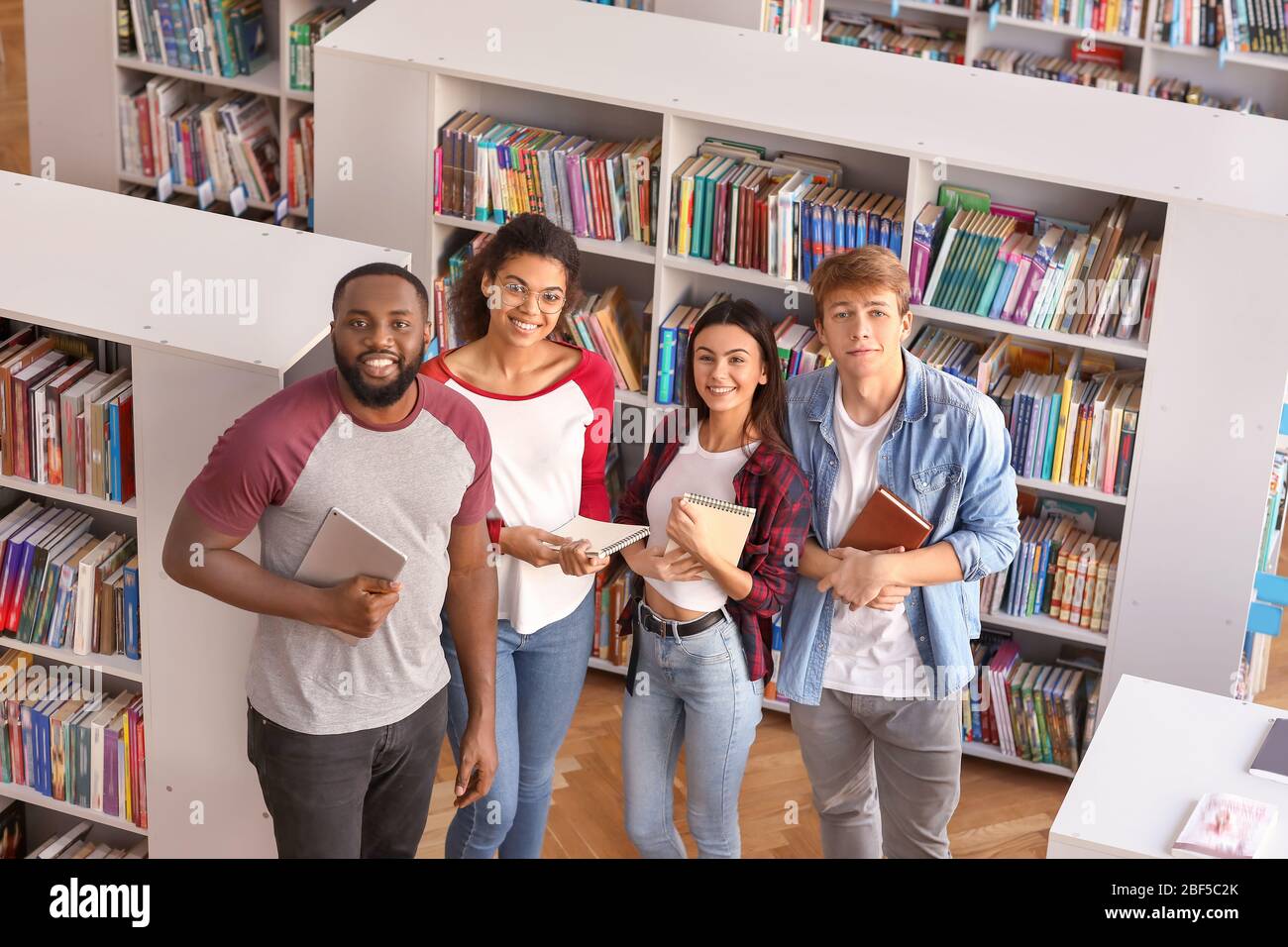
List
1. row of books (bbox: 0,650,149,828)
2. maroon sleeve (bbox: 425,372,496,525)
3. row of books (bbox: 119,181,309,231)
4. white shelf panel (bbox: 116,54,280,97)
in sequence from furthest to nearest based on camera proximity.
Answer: row of books (bbox: 119,181,309,231)
white shelf panel (bbox: 116,54,280,97)
row of books (bbox: 0,650,149,828)
maroon sleeve (bbox: 425,372,496,525)

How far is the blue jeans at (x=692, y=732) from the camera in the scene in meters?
3.26

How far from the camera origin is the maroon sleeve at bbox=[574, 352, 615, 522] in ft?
10.9

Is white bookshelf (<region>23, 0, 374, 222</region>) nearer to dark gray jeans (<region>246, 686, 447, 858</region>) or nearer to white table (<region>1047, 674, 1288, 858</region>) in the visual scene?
dark gray jeans (<region>246, 686, 447, 858</region>)

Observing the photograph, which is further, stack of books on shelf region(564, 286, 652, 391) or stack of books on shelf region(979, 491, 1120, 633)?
stack of books on shelf region(564, 286, 652, 391)

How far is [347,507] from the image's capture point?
2777 mm

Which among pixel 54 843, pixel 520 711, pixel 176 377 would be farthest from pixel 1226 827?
pixel 54 843

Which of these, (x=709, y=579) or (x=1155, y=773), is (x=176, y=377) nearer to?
(x=709, y=579)

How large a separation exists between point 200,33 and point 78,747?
120 inches

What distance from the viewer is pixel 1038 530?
4.51 m

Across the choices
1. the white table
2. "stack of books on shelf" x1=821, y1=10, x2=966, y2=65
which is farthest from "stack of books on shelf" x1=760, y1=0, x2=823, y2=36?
the white table

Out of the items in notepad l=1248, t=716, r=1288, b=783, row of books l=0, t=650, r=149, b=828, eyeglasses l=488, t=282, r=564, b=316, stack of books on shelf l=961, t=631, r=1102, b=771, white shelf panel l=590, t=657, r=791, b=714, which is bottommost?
white shelf panel l=590, t=657, r=791, b=714

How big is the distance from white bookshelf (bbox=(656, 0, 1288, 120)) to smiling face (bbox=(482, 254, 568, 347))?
412cm

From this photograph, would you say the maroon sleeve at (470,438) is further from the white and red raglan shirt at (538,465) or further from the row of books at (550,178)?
the row of books at (550,178)

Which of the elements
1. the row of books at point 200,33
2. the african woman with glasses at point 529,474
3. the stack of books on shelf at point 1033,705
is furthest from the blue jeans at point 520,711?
the row of books at point 200,33
